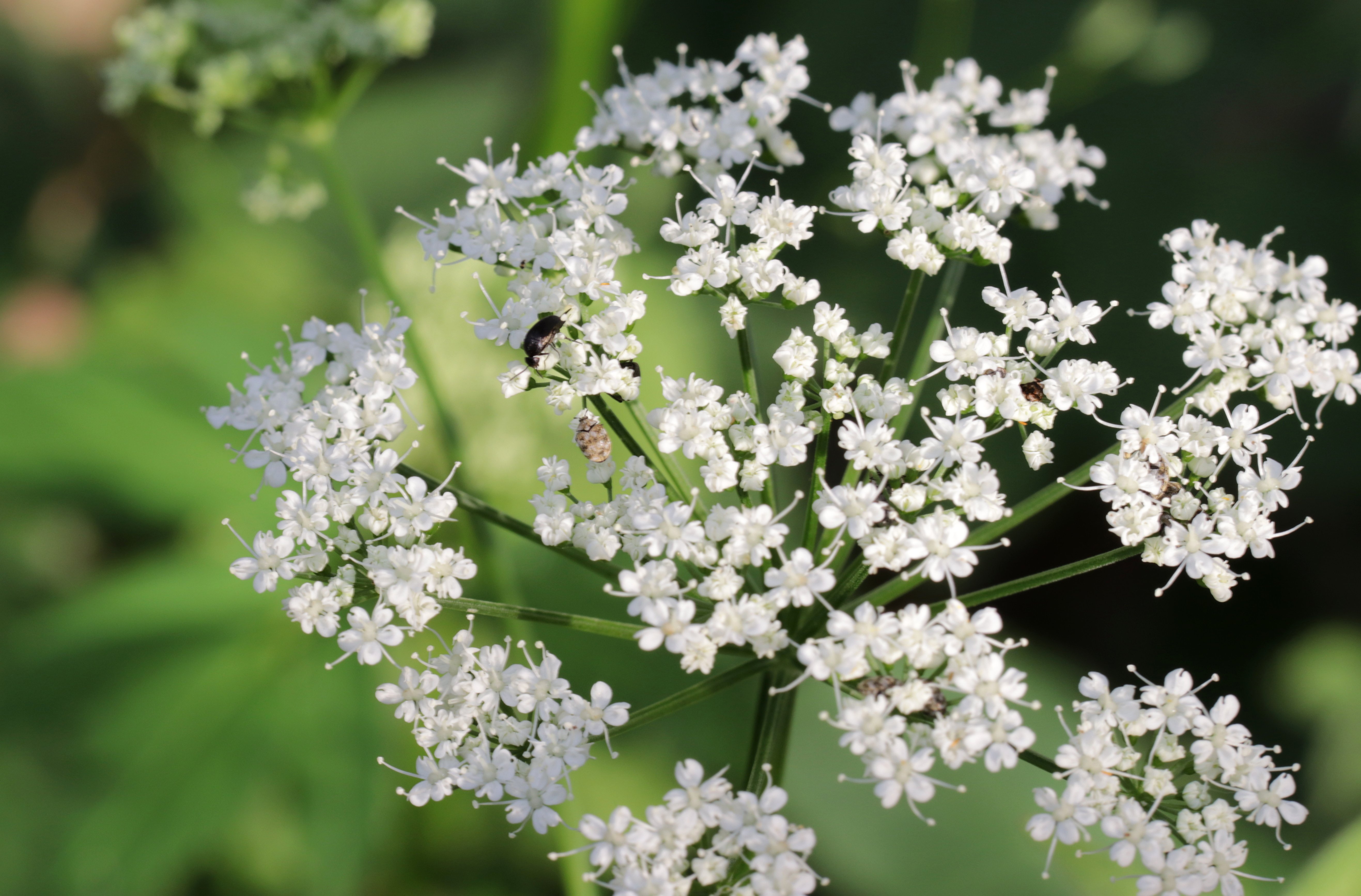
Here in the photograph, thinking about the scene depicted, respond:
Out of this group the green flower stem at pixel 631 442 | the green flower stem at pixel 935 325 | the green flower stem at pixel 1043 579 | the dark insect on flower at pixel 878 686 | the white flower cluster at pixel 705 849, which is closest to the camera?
the white flower cluster at pixel 705 849

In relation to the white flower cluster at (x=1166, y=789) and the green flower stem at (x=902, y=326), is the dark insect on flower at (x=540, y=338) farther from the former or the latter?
the white flower cluster at (x=1166, y=789)

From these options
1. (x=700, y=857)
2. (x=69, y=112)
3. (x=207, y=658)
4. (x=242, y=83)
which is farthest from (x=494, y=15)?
(x=700, y=857)

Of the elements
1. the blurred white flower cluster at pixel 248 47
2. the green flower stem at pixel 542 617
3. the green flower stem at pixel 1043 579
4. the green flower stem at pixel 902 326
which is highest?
the blurred white flower cluster at pixel 248 47

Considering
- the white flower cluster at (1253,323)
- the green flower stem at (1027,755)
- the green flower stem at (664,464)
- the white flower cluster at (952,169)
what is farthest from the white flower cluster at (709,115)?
the green flower stem at (1027,755)

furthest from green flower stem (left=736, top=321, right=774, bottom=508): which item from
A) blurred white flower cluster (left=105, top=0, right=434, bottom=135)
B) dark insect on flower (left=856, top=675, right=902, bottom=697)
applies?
blurred white flower cluster (left=105, top=0, right=434, bottom=135)

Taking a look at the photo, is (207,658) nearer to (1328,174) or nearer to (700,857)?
(700,857)

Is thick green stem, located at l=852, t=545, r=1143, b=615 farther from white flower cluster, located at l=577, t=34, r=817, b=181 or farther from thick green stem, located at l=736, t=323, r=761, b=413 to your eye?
white flower cluster, located at l=577, t=34, r=817, b=181
